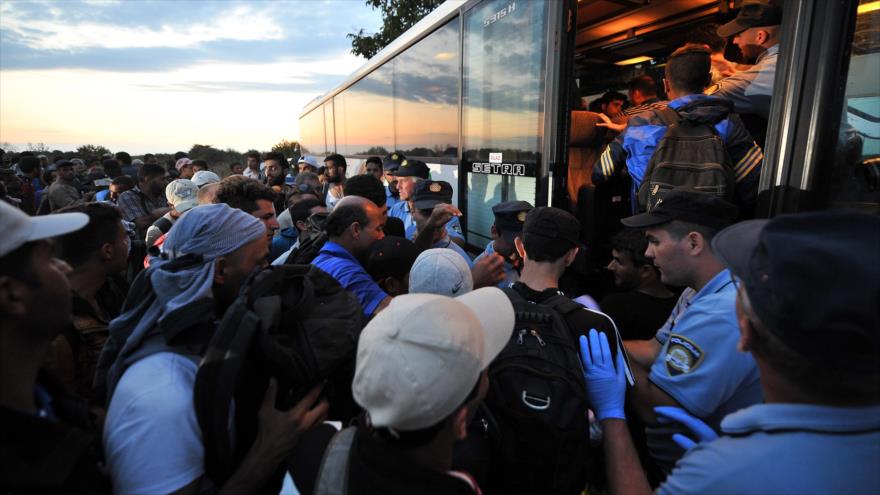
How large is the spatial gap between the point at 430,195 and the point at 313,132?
13.4m

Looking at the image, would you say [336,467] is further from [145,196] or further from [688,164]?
[145,196]

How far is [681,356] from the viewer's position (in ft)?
5.65

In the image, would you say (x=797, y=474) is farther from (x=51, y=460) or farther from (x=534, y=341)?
(x=51, y=460)

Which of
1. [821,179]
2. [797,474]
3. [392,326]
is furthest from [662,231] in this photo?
[392,326]

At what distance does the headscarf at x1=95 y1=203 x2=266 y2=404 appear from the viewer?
150cm

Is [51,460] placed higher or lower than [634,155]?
lower

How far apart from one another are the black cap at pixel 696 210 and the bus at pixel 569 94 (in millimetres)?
523

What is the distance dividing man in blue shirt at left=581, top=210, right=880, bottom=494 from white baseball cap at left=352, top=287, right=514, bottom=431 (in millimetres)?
605

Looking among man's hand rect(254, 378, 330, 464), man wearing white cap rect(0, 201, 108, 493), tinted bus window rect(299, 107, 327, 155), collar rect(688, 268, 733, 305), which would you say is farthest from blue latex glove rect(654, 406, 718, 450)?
tinted bus window rect(299, 107, 327, 155)

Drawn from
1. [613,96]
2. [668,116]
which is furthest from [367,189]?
[613,96]

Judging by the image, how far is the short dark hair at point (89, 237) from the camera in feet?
7.01

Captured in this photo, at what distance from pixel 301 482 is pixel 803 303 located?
4.25 feet

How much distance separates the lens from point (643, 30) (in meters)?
5.28

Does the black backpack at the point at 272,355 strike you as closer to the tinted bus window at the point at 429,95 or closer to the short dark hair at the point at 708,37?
the tinted bus window at the point at 429,95
